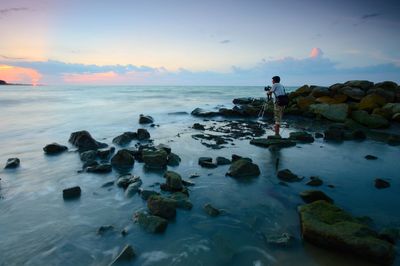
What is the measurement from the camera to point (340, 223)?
4.91 metres

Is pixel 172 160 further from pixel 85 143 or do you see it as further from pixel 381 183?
pixel 381 183

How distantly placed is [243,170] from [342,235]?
3762mm

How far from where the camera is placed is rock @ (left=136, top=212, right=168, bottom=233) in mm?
5375

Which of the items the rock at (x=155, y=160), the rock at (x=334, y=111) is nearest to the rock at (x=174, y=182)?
the rock at (x=155, y=160)

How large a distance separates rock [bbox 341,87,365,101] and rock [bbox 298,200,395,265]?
18.9 metres

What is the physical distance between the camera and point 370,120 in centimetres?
1641

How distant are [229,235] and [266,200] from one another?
67.4 inches

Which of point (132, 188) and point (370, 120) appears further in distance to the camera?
point (370, 120)

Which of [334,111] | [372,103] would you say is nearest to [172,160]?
[334,111]

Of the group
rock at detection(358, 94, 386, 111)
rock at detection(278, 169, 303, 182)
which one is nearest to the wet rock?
rock at detection(278, 169, 303, 182)

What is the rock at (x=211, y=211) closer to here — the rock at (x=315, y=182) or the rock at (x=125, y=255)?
the rock at (x=125, y=255)

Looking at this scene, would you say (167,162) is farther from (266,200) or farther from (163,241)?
(163,241)

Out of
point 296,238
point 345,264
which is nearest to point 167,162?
point 296,238

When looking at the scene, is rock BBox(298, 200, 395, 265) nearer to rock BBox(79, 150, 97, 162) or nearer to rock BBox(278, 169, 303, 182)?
rock BBox(278, 169, 303, 182)
